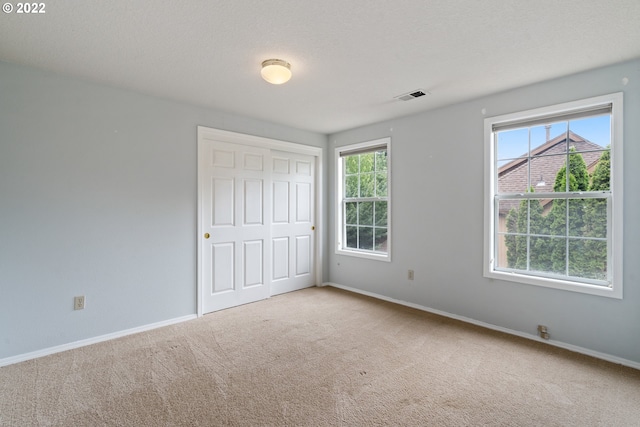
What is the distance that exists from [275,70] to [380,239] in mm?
2767

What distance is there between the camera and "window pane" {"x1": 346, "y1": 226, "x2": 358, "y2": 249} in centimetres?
476

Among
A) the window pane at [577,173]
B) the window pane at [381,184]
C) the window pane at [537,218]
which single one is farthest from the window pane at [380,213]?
the window pane at [577,173]

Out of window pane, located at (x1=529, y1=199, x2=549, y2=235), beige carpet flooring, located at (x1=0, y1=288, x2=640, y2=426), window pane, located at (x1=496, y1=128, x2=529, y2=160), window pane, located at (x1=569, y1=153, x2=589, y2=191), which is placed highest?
window pane, located at (x1=496, y1=128, x2=529, y2=160)

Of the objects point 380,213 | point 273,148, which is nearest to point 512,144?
point 380,213

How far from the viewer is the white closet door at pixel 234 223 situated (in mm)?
3703

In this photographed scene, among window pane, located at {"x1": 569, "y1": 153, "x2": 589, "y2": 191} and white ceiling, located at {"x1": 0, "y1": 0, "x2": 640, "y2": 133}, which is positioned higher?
white ceiling, located at {"x1": 0, "y1": 0, "x2": 640, "y2": 133}

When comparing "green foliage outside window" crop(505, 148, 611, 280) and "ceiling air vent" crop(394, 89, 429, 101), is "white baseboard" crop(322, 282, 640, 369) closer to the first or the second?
"green foliage outside window" crop(505, 148, 611, 280)

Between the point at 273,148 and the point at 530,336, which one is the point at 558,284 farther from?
the point at 273,148

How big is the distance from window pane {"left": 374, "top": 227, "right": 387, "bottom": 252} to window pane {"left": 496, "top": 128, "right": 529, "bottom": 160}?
172cm

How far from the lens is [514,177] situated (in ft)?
10.3

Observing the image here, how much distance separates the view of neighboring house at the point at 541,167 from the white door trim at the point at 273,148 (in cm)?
257

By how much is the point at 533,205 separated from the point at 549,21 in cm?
170

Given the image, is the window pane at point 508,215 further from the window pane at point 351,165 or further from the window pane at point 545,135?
the window pane at point 351,165

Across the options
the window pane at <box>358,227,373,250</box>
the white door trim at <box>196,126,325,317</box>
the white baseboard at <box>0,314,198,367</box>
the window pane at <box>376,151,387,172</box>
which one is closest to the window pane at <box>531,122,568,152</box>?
the window pane at <box>376,151,387,172</box>
